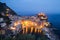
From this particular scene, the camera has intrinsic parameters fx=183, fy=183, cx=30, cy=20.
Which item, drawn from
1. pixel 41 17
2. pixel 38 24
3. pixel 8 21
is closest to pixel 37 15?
pixel 41 17

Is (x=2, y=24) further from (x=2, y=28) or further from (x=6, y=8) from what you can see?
(x=6, y=8)

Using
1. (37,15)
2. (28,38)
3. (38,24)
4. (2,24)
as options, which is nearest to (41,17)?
(37,15)

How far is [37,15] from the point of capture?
8688mm

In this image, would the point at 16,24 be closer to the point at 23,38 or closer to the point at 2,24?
the point at 2,24

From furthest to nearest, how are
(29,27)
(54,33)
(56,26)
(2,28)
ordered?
(56,26) < (54,33) < (29,27) < (2,28)

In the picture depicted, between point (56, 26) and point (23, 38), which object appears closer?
point (23, 38)

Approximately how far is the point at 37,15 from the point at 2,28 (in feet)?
10.0

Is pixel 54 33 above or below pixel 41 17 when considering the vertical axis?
below

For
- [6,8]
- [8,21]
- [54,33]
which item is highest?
[6,8]

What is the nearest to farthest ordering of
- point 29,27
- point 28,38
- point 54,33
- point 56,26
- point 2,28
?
point 28,38 → point 2,28 → point 29,27 → point 54,33 → point 56,26

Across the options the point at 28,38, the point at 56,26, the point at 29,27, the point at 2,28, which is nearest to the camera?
the point at 28,38

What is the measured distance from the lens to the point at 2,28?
5941mm

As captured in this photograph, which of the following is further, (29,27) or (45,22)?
(45,22)

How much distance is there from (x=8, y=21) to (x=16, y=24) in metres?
0.33
